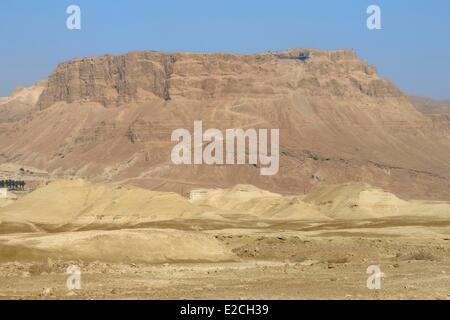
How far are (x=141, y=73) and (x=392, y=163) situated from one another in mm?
58576

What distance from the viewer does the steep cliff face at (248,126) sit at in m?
160

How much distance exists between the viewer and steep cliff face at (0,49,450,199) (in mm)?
160500

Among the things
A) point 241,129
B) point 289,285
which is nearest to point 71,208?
point 289,285

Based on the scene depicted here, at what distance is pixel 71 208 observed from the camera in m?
69.6

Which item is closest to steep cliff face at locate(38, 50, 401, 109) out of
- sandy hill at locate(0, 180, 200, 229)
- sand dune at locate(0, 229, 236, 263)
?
sandy hill at locate(0, 180, 200, 229)

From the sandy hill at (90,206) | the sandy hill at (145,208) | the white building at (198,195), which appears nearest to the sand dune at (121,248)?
the sandy hill at (145,208)

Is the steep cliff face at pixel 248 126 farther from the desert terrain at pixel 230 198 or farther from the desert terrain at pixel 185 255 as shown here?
the desert terrain at pixel 185 255

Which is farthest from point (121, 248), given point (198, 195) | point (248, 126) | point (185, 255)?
point (248, 126)

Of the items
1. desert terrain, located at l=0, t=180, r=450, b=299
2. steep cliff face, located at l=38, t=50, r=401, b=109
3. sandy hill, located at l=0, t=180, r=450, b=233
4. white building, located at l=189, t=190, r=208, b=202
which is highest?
steep cliff face, located at l=38, t=50, r=401, b=109

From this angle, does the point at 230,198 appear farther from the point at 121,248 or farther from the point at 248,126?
the point at 248,126

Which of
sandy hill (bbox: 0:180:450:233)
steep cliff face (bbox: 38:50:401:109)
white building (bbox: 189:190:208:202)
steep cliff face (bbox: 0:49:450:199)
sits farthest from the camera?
steep cliff face (bbox: 38:50:401:109)

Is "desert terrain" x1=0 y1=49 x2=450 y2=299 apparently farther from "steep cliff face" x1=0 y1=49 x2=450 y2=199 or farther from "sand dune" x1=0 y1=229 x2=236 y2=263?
"steep cliff face" x1=0 y1=49 x2=450 y2=199

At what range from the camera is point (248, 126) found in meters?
172
